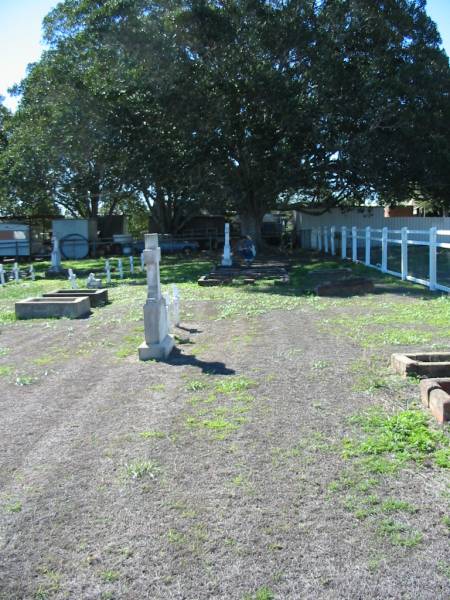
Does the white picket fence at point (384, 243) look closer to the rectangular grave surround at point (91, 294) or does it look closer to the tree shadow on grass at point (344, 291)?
the tree shadow on grass at point (344, 291)

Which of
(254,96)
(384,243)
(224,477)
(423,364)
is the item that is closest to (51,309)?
(423,364)

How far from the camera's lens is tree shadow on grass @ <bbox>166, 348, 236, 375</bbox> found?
674 centimetres

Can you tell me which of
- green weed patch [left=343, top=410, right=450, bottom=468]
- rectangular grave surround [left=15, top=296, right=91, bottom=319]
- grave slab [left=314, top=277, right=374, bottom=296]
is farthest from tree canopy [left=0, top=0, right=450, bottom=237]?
green weed patch [left=343, top=410, right=450, bottom=468]

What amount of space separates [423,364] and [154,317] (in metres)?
3.45

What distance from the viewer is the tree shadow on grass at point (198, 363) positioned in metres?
6.74

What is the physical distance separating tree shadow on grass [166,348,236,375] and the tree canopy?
18.3m

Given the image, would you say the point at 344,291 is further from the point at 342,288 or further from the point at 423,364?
the point at 423,364

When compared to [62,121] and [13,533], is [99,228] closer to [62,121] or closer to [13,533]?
[62,121]

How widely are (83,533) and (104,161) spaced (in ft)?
86.7

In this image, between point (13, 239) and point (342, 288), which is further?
point (13, 239)

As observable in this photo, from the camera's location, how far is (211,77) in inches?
960

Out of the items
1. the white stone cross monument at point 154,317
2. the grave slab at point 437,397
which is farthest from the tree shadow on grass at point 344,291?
the grave slab at point 437,397

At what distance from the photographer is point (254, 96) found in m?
24.5

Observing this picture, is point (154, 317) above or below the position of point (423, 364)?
above
